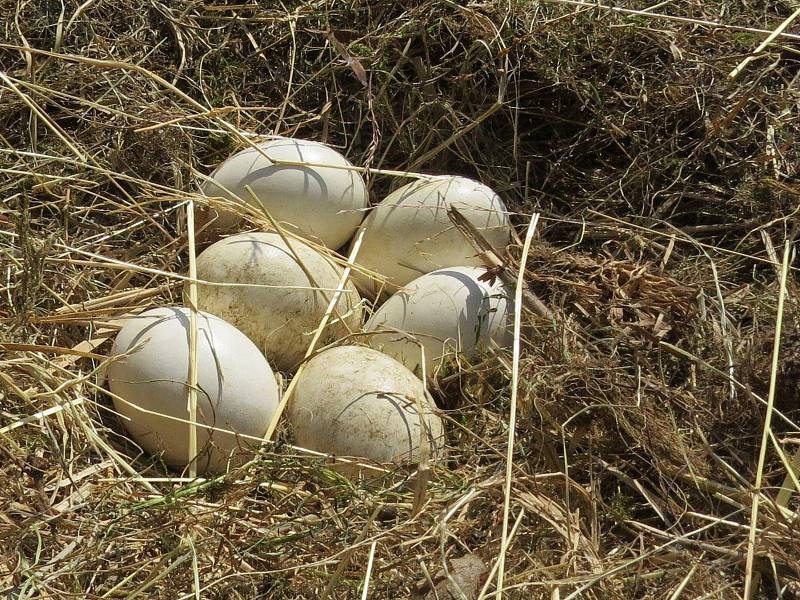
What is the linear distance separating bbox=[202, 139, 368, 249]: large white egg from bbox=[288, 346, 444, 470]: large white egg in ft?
1.58

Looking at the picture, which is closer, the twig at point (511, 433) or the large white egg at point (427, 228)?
the twig at point (511, 433)

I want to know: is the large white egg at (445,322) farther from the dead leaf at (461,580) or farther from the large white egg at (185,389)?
the dead leaf at (461,580)

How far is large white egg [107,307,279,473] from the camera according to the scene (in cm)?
202

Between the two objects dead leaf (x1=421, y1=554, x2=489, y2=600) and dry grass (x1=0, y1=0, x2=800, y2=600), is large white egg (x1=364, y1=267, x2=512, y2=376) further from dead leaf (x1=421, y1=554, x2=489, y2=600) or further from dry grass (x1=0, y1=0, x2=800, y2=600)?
dead leaf (x1=421, y1=554, x2=489, y2=600)

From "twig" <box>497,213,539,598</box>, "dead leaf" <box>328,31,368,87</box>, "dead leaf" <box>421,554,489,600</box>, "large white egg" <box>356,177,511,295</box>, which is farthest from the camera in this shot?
"dead leaf" <box>328,31,368,87</box>

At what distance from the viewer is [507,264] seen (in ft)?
7.74

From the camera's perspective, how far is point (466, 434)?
2.25 m

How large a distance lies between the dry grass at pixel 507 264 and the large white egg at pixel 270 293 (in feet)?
0.47

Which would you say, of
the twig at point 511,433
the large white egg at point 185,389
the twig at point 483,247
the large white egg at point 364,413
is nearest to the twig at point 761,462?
the twig at point 511,433

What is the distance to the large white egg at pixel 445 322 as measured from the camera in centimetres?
230

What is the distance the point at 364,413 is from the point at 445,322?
35 cm

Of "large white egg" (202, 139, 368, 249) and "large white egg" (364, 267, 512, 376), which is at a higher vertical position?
"large white egg" (202, 139, 368, 249)

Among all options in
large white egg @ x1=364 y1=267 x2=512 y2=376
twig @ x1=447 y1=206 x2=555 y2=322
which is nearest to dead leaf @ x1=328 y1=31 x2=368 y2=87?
twig @ x1=447 y1=206 x2=555 y2=322

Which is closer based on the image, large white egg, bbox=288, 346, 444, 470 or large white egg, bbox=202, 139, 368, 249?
large white egg, bbox=288, 346, 444, 470
